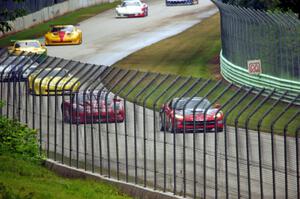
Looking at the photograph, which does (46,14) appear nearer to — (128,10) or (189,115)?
(128,10)

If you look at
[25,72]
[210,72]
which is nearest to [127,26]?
[210,72]

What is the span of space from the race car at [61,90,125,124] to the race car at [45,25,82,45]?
1742 inches

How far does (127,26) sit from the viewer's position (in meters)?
80.9

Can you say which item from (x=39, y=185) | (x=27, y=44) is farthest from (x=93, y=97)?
(x=27, y=44)

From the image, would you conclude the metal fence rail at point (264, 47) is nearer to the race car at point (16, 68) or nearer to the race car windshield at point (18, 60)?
the race car windshield at point (18, 60)

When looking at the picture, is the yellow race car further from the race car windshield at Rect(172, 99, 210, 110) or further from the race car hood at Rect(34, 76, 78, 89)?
the race car windshield at Rect(172, 99, 210, 110)

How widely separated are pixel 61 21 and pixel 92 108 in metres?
61.5

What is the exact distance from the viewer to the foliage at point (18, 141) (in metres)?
23.8

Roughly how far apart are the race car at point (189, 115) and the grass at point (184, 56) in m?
28.6

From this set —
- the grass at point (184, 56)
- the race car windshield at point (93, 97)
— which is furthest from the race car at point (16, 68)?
the grass at point (184, 56)

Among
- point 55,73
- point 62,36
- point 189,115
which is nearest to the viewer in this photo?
point 189,115

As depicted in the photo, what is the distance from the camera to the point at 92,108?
2372cm

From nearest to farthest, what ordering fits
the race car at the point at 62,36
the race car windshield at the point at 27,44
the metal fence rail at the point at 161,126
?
the metal fence rail at the point at 161,126
the race car windshield at the point at 27,44
the race car at the point at 62,36

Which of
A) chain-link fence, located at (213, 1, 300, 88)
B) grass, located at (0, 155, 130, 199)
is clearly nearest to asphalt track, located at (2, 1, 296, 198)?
grass, located at (0, 155, 130, 199)
